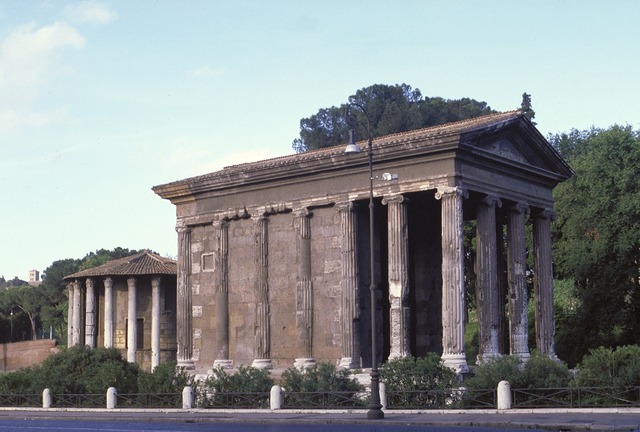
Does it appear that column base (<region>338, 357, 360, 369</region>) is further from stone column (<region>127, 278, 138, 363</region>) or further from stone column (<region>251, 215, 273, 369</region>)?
stone column (<region>127, 278, 138, 363</region>)

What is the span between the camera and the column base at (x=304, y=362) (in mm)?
35709

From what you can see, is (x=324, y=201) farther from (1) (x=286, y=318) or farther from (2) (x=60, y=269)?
(2) (x=60, y=269)

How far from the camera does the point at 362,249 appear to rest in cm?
3659

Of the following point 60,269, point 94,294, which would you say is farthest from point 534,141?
point 60,269

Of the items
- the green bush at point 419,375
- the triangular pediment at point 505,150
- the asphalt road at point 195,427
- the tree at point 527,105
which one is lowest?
the asphalt road at point 195,427

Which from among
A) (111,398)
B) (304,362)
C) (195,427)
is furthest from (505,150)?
(111,398)

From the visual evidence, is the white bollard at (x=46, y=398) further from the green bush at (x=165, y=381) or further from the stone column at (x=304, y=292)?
the stone column at (x=304, y=292)

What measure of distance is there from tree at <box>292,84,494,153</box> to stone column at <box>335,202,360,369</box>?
→ 4494 cm

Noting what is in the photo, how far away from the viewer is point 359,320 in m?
35.4

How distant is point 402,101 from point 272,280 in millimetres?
50884

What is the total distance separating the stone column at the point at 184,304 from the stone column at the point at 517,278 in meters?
13.3

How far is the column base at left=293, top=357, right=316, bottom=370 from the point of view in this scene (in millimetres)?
35709

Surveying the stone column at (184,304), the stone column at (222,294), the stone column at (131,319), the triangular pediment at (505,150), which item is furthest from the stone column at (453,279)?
the stone column at (131,319)

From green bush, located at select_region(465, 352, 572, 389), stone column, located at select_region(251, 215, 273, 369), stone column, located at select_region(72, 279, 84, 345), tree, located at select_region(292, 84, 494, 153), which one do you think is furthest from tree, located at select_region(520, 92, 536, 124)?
green bush, located at select_region(465, 352, 572, 389)
